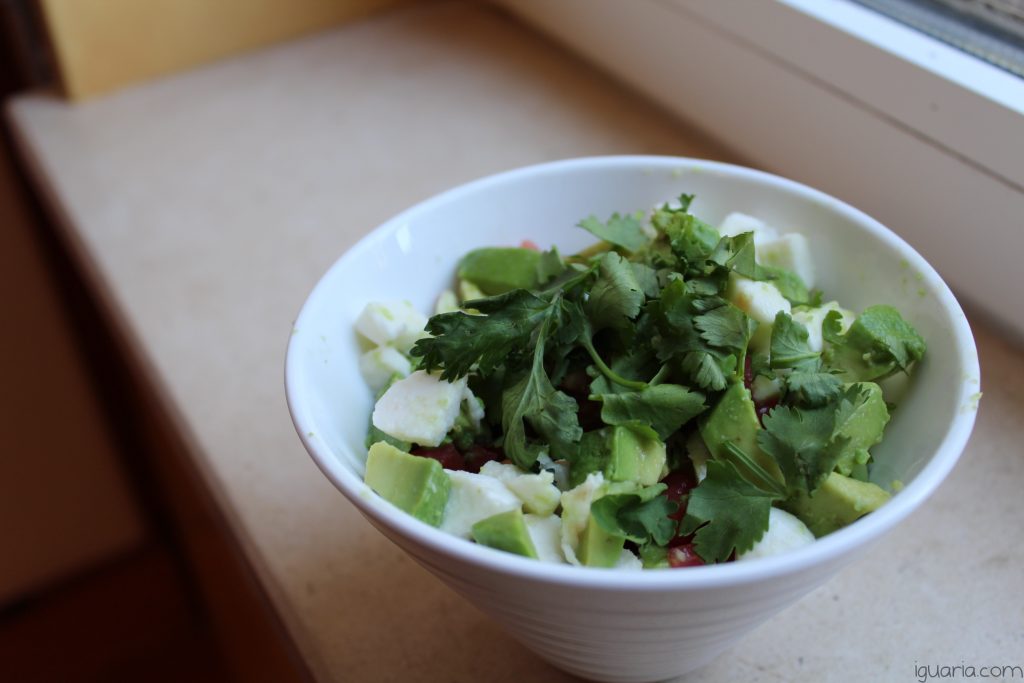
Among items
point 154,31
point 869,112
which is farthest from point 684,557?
point 154,31

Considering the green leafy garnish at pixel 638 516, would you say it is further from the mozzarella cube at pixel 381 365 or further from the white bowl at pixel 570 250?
the mozzarella cube at pixel 381 365

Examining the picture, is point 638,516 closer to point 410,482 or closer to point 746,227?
point 410,482

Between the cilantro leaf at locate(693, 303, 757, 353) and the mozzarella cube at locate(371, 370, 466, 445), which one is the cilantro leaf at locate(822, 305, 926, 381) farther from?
the mozzarella cube at locate(371, 370, 466, 445)

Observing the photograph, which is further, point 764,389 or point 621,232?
point 621,232

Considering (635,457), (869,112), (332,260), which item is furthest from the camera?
(332,260)

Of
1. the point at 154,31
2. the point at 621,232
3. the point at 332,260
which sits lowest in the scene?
the point at 332,260

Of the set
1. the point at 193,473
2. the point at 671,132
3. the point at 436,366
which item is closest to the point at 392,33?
the point at 671,132

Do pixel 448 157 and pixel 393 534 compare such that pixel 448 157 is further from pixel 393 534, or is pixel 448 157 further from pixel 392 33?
pixel 393 534

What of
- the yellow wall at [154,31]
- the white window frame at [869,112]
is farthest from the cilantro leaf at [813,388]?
the yellow wall at [154,31]
